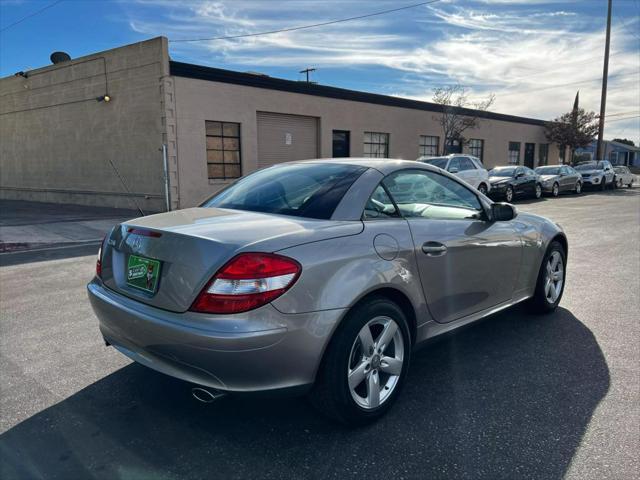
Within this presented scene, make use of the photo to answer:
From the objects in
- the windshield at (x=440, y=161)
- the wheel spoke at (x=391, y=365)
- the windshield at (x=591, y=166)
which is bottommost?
the wheel spoke at (x=391, y=365)

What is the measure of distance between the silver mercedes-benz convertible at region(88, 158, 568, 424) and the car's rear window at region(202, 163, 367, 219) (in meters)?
0.01

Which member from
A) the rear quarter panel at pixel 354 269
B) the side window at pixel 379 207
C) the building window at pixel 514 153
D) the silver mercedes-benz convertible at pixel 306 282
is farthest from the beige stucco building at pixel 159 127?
the rear quarter panel at pixel 354 269

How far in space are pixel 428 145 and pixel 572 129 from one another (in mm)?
14927

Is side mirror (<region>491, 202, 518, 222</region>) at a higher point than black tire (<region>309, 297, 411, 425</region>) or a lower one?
higher

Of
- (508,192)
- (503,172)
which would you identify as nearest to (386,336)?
(508,192)

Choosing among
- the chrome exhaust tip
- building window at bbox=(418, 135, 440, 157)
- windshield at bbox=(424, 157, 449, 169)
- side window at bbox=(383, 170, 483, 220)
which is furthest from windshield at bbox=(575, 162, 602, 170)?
the chrome exhaust tip

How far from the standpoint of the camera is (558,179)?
22062 mm

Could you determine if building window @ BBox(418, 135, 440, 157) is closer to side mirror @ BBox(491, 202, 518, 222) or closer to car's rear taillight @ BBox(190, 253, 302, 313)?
side mirror @ BBox(491, 202, 518, 222)

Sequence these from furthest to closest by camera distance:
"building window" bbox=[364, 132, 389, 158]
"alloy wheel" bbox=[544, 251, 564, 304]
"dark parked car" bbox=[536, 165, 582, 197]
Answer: "building window" bbox=[364, 132, 389, 158] < "dark parked car" bbox=[536, 165, 582, 197] < "alloy wheel" bbox=[544, 251, 564, 304]

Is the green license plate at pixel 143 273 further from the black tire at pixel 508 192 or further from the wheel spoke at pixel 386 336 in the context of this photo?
the black tire at pixel 508 192

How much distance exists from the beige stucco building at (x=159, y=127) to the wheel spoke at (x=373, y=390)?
13.0m

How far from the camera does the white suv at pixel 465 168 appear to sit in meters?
16.6

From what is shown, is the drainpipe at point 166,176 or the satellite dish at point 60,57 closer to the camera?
the drainpipe at point 166,176

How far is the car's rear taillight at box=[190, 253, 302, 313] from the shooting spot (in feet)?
7.68
